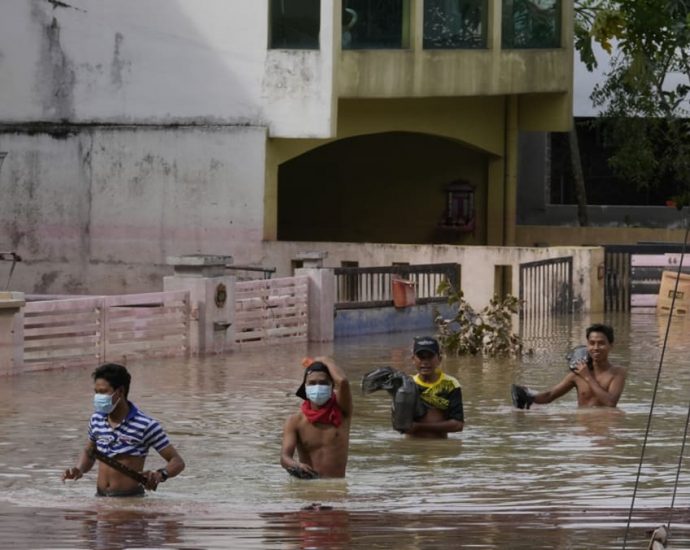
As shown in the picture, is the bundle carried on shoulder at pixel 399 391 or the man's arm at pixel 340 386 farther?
the bundle carried on shoulder at pixel 399 391

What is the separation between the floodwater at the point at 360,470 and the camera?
12.0 meters

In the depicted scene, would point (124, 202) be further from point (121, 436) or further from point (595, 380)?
point (121, 436)

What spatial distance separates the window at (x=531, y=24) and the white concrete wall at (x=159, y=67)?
455 centimetres

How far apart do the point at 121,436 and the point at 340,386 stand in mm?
1632

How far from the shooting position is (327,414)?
46.7 feet

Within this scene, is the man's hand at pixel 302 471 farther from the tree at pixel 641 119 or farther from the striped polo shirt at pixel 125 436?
the tree at pixel 641 119

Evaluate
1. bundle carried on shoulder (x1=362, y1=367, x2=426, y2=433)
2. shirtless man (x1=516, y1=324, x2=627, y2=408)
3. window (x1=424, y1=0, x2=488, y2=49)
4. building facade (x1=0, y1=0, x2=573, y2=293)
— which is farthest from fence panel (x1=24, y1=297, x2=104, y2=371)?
window (x1=424, y1=0, x2=488, y2=49)

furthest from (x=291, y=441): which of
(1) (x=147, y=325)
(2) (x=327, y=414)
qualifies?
(1) (x=147, y=325)

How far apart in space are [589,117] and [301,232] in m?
8.59

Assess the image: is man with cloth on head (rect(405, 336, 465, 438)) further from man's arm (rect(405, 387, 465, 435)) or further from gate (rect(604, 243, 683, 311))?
gate (rect(604, 243, 683, 311))

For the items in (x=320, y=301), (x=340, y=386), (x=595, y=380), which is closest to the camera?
(x=340, y=386)

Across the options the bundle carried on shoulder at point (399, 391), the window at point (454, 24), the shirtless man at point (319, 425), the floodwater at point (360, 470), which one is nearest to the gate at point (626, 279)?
the window at point (454, 24)

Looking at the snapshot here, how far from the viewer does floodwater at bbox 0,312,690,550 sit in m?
12.0

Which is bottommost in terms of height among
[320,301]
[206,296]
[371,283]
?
[320,301]
